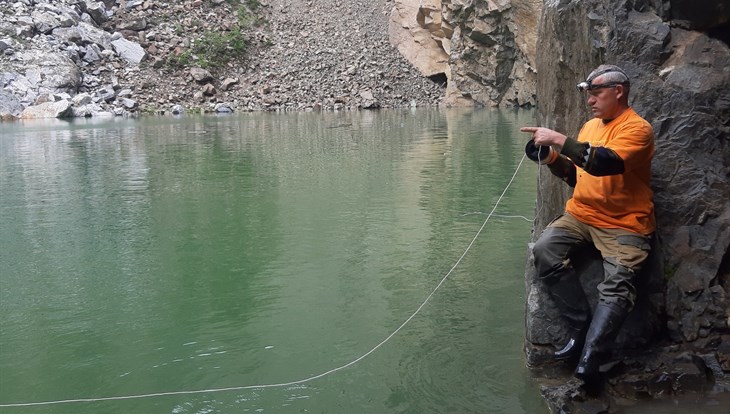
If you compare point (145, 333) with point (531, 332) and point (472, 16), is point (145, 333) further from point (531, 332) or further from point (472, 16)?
point (472, 16)

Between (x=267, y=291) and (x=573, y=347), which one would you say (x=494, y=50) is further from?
(x=573, y=347)

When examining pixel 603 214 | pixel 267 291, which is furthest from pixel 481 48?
pixel 603 214

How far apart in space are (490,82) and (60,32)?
110ft

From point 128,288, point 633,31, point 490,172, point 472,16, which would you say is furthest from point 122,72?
point 633,31

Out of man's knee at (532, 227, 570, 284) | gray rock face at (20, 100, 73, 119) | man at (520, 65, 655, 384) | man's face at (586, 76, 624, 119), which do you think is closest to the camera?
man at (520, 65, 655, 384)

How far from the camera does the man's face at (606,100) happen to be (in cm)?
437

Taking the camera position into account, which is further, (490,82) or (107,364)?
(490,82)

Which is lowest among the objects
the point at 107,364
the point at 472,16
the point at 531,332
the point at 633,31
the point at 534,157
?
the point at 107,364

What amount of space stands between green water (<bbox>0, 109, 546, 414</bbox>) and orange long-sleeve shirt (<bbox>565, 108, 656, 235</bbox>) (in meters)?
1.31

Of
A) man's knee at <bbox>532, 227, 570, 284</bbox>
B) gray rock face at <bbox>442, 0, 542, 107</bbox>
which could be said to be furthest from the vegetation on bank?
man's knee at <bbox>532, 227, 570, 284</bbox>

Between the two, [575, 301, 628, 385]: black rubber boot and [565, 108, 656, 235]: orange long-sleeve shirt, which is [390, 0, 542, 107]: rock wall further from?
[575, 301, 628, 385]: black rubber boot

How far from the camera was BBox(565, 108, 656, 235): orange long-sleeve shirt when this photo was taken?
14.0ft

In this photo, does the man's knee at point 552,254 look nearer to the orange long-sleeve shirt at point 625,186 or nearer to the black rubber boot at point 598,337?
the orange long-sleeve shirt at point 625,186

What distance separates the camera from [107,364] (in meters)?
5.63
